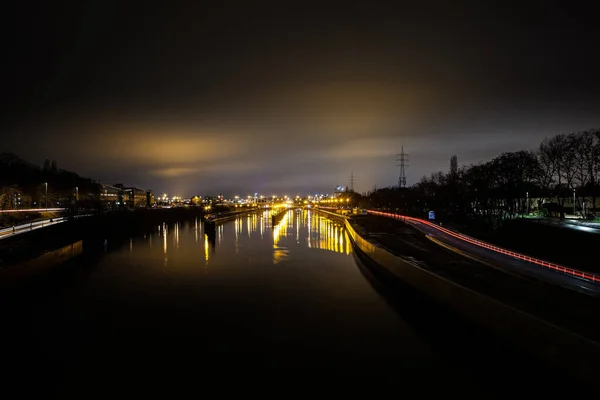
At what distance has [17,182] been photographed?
68.8 metres

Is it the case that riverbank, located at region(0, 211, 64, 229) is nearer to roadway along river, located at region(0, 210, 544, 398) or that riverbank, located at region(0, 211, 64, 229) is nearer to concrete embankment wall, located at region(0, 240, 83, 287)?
concrete embankment wall, located at region(0, 240, 83, 287)

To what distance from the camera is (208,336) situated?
1794cm

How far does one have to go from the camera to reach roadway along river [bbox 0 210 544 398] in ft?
44.6

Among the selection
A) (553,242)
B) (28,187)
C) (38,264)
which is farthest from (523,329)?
(28,187)

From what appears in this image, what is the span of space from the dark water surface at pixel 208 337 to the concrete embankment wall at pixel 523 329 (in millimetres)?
2323

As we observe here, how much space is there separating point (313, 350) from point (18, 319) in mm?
17068

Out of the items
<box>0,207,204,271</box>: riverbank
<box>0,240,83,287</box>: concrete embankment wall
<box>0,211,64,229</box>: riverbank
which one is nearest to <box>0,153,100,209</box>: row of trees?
<box>0,211,64,229</box>: riverbank

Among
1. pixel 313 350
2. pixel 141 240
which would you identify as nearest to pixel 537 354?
pixel 313 350

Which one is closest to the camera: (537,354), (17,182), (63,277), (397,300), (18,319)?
(537,354)

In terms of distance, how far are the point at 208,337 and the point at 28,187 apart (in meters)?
73.0

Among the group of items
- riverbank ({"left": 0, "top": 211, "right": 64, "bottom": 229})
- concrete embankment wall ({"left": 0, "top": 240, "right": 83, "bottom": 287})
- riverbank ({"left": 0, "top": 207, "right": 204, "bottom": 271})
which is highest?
riverbank ({"left": 0, "top": 211, "right": 64, "bottom": 229})

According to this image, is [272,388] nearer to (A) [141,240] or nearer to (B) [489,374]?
(B) [489,374]

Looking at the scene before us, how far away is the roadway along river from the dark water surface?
0.18ft

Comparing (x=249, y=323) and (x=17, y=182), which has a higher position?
(x=17, y=182)
